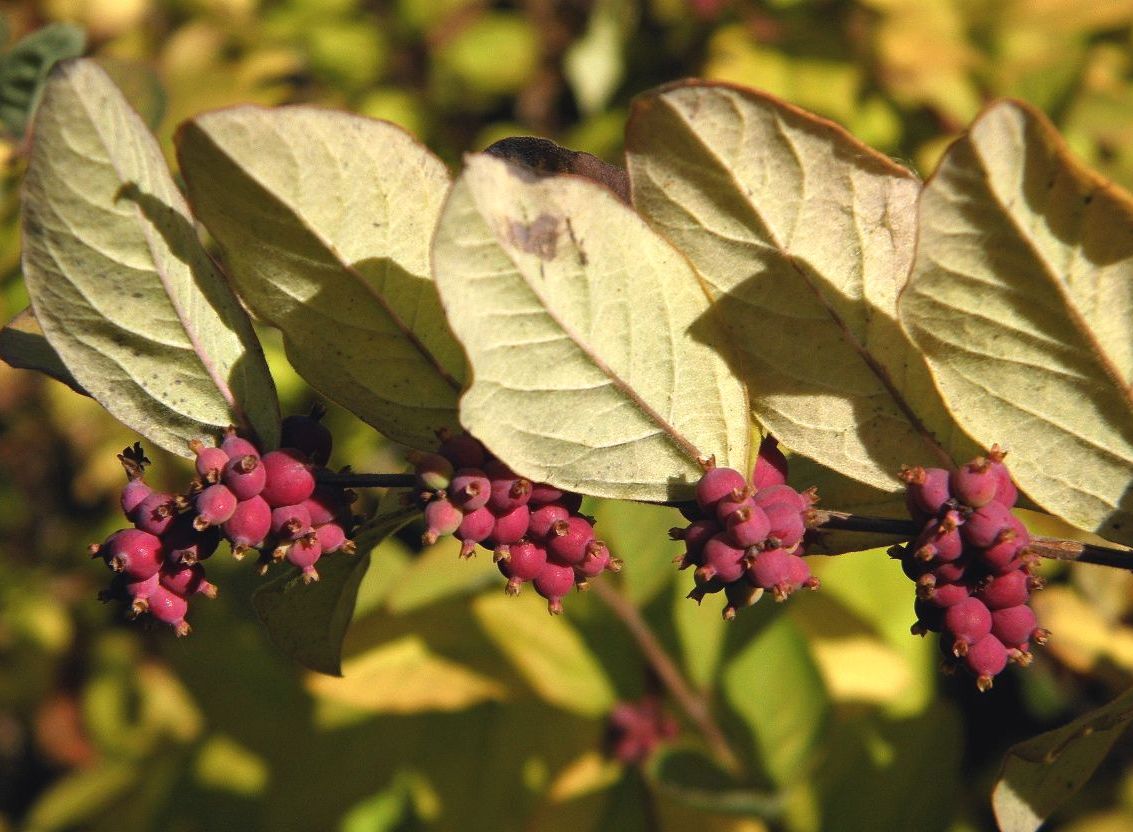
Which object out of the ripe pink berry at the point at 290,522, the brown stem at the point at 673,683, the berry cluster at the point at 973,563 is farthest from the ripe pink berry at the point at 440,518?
the brown stem at the point at 673,683

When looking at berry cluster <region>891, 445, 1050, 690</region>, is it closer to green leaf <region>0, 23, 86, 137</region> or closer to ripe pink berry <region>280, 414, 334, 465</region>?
ripe pink berry <region>280, 414, 334, 465</region>


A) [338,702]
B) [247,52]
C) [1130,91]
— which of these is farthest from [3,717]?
[1130,91]

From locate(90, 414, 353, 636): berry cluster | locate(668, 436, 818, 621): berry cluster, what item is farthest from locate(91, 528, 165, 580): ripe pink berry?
locate(668, 436, 818, 621): berry cluster

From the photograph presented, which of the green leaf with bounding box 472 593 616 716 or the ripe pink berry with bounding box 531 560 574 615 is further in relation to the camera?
the green leaf with bounding box 472 593 616 716

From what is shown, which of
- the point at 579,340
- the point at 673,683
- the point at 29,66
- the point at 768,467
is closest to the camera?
the point at 579,340

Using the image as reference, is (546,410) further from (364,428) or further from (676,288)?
(364,428)

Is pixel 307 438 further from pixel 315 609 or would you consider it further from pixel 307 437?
pixel 315 609

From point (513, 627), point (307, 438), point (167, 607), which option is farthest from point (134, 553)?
point (513, 627)
